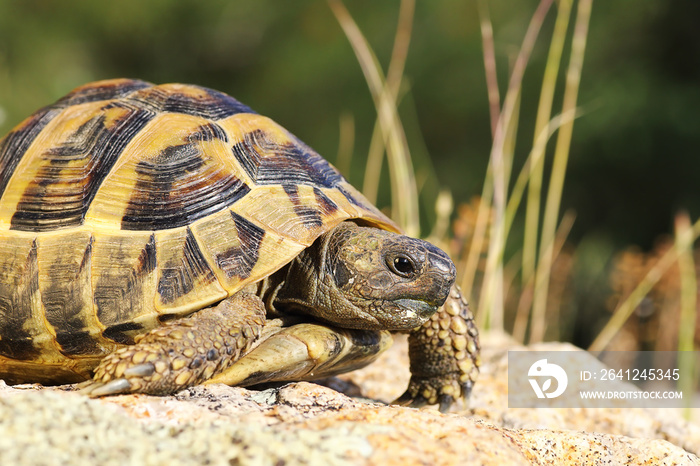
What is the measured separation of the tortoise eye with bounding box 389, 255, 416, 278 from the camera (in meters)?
2.21

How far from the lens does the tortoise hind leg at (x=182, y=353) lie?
1737 mm

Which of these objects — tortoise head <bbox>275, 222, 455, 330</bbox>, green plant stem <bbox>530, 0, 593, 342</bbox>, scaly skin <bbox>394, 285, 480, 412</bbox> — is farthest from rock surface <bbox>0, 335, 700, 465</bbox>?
green plant stem <bbox>530, 0, 593, 342</bbox>

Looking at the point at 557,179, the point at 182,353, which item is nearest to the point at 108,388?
the point at 182,353

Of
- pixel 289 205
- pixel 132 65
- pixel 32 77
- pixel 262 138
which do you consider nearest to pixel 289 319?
pixel 289 205

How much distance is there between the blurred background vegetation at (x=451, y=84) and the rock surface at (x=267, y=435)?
8.28ft

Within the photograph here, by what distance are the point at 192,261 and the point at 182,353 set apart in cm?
33

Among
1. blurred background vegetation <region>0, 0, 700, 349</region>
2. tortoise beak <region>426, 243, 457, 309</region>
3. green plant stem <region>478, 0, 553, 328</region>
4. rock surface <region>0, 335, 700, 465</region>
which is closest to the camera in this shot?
rock surface <region>0, 335, 700, 465</region>

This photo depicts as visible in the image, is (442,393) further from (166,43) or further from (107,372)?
(166,43)

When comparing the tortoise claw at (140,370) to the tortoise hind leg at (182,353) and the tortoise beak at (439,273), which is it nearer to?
the tortoise hind leg at (182,353)

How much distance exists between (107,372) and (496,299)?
3208mm

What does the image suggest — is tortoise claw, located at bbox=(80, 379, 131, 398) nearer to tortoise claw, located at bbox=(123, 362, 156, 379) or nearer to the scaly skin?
tortoise claw, located at bbox=(123, 362, 156, 379)

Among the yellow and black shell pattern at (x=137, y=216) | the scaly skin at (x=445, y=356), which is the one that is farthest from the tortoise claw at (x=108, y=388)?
the scaly skin at (x=445, y=356)

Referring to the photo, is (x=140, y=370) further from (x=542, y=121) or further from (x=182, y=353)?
(x=542, y=121)

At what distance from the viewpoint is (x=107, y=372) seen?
1.75 m
